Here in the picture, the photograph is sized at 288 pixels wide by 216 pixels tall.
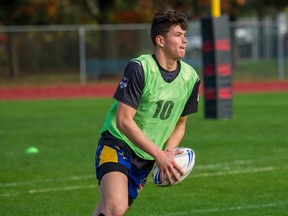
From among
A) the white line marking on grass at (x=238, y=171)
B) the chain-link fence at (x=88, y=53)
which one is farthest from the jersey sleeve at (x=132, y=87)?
the chain-link fence at (x=88, y=53)

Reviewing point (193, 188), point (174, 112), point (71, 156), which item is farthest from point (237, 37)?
point (174, 112)

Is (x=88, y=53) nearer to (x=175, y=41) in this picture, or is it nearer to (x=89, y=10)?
(x=89, y=10)

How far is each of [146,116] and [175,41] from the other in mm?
598

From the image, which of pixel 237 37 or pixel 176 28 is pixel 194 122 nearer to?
pixel 176 28

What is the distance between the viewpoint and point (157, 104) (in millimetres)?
6398

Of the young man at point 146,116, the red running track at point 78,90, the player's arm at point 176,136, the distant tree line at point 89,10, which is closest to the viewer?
the young man at point 146,116

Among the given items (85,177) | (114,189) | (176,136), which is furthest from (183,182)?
(114,189)

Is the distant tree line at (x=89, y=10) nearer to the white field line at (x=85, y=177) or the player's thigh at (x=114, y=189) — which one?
the white field line at (x=85, y=177)

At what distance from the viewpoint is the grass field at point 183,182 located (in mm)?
8906

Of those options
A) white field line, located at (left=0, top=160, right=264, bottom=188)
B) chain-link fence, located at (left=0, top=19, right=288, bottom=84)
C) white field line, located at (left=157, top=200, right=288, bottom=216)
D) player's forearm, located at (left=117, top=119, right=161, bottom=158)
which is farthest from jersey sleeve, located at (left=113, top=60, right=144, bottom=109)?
chain-link fence, located at (left=0, top=19, right=288, bottom=84)

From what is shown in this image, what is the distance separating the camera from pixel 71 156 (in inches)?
517

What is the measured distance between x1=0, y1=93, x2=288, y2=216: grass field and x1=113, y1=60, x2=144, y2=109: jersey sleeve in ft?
8.20

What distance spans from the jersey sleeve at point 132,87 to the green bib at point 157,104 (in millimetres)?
53

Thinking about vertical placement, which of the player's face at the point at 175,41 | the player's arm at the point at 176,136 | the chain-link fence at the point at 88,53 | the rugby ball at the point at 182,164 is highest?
the player's face at the point at 175,41
